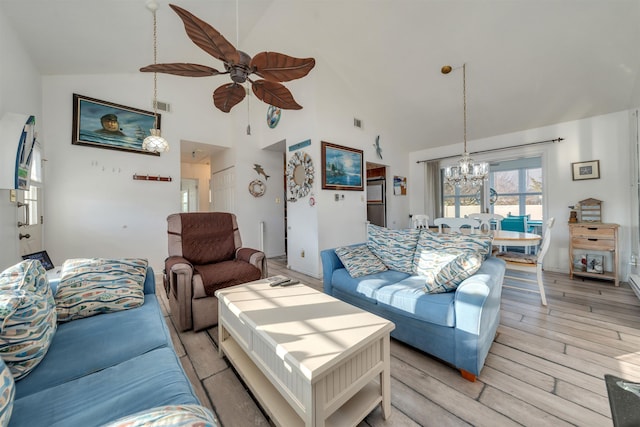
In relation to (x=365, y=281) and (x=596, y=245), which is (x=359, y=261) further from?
(x=596, y=245)

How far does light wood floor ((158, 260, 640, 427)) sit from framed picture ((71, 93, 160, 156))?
3112mm

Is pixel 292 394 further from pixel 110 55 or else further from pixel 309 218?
pixel 110 55

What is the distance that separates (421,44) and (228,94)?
272cm

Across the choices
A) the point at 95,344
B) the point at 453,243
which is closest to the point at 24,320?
the point at 95,344

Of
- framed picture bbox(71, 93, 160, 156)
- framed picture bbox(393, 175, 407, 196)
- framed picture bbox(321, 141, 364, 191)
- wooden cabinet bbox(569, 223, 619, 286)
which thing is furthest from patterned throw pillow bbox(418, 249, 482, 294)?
framed picture bbox(71, 93, 160, 156)

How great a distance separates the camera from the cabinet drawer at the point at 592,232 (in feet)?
10.5

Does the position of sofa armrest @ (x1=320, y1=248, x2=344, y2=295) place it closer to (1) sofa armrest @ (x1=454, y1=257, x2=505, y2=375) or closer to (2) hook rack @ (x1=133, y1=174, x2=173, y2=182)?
(1) sofa armrest @ (x1=454, y1=257, x2=505, y2=375)

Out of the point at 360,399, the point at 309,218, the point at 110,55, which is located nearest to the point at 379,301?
the point at 360,399

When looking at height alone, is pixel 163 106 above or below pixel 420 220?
above

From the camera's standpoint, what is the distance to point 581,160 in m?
3.69

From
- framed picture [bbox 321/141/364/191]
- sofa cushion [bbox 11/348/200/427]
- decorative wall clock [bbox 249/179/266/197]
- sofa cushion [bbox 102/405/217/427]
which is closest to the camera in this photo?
sofa cushion [bbox 102/405/217/427]

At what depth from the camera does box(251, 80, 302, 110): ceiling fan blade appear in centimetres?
182

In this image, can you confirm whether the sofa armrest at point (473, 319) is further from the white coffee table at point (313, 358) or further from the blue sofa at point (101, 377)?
the blue sofa at point (101, 377)

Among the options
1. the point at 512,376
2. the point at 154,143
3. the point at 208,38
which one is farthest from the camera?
the point at 154,143
